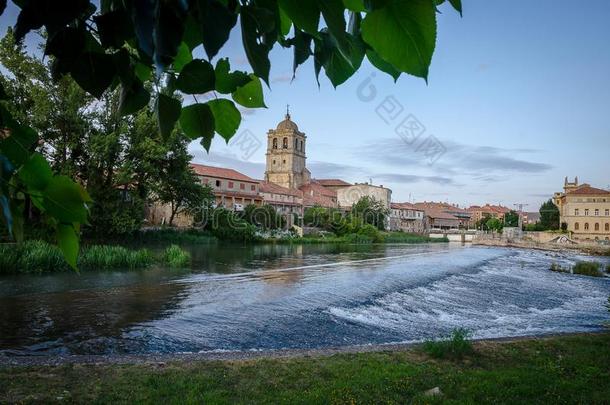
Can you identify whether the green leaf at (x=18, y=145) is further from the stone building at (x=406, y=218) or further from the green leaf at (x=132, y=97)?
the stone building at (x=406, y=218)

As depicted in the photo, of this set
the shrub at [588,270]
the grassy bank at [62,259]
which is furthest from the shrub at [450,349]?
the shrub at [588,270]

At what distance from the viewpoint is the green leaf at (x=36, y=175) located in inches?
31.7

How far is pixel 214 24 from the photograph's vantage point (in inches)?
25.4

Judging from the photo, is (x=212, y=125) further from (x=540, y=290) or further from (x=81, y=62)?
(x=540, y=290)

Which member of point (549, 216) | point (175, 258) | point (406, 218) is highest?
point (549, 216)

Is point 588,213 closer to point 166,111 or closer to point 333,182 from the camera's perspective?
point 333,182

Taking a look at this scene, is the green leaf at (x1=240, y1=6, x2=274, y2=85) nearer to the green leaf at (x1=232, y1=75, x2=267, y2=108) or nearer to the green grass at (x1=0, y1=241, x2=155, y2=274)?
the green leaf at (x1=232, y1=75, x2=267, y2=108)

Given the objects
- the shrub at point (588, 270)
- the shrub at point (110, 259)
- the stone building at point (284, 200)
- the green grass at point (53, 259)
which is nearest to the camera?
the green grass at point (53, 259)

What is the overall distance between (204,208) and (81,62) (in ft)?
133

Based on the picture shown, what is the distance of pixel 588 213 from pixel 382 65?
96371 mm

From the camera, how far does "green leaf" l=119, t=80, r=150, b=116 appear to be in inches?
36.9

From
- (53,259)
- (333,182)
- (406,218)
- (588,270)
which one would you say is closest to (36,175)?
(53,259)

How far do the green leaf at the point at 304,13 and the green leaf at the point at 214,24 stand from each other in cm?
9

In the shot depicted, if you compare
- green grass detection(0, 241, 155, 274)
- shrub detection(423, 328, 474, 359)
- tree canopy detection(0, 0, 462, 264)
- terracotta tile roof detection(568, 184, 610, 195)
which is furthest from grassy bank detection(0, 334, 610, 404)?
terracotta tile roof detection(568, 184, 610, 195)
